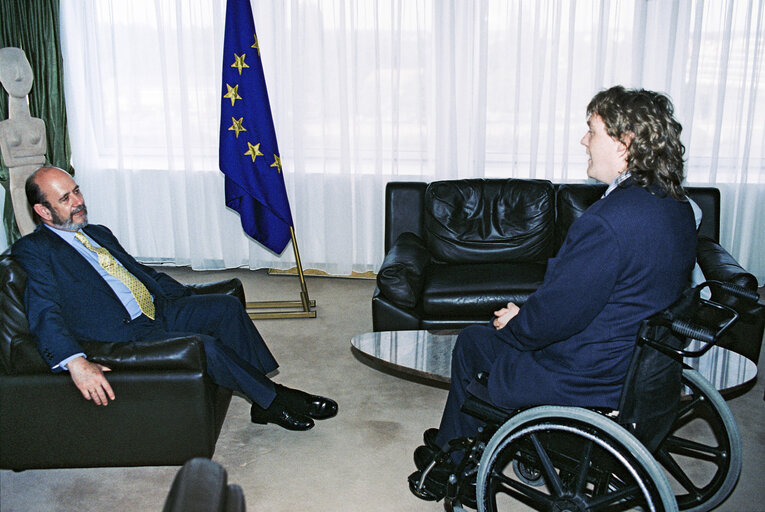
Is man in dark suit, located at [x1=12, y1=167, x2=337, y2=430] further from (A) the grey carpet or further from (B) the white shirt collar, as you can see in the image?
(B) the white shirt collar

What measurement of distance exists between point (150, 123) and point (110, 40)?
62cm

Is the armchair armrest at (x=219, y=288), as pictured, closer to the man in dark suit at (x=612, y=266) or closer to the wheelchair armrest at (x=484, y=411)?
the wheelchair armrest at (x=484, y=411)

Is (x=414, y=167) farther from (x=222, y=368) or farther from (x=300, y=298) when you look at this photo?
(x=222, y=368)

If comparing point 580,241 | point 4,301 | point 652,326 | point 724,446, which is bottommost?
point 724,446

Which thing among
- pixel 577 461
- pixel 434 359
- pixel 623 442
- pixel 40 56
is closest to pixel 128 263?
pixel 434 359

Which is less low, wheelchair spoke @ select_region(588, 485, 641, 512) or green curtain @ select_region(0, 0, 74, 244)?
green curtain @ select_region(0, 0, 74, 244)

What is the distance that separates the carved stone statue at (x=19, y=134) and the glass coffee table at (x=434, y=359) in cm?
257

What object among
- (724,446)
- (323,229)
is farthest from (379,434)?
(323,229)

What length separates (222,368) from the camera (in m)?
2.46

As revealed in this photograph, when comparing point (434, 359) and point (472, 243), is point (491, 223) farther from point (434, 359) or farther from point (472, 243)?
point (434, 359)

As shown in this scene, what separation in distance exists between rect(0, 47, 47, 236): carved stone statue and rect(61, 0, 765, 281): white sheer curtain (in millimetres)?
789

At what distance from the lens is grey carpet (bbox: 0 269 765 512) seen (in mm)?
2285

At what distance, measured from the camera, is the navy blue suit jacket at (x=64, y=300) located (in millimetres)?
2262

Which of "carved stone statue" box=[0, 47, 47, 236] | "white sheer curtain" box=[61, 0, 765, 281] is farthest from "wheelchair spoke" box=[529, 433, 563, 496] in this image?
"carved stone statue" box=[0, 47, 47, 236]
